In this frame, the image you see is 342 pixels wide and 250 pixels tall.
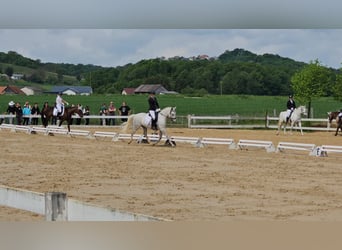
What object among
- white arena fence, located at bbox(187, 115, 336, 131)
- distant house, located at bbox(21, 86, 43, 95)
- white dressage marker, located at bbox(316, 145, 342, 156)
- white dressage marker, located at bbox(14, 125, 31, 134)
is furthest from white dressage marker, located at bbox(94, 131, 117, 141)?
distant house, located at bbox(21, 86, 43, 95)

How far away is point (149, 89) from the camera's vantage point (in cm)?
3181

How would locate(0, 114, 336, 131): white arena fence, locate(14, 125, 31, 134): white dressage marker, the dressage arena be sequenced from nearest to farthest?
the dressage arena → locate(14, 125, 31, 134): white dressage marker → locate(0, 114, 336, 131): white arena fence

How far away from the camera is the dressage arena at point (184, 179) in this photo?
21.4 feet

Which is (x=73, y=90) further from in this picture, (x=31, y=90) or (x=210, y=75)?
(x=210, y=75)

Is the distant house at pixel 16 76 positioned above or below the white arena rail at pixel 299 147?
above

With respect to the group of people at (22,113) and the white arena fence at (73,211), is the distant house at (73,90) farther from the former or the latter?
the white arena fence at (73,211)

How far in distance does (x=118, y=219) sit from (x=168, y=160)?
Answer: 7334mm

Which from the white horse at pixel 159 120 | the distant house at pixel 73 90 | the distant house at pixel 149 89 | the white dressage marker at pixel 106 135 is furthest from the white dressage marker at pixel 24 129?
the distant house at pixel 149 89

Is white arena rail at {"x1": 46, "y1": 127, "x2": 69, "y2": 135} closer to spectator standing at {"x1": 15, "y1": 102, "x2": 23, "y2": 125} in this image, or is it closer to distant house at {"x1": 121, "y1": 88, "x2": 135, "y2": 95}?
spectator standing at {"x1": 15, "y1": 102, "x2": 23, "y2": 125}

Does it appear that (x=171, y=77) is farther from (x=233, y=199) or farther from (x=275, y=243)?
(x=275, y=243)

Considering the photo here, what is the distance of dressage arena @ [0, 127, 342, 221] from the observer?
21.4 feet

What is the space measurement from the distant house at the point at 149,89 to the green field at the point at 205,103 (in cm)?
27

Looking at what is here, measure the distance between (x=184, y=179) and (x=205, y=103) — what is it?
983 inches

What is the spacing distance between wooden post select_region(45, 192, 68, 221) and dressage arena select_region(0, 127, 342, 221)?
1.30 metres
